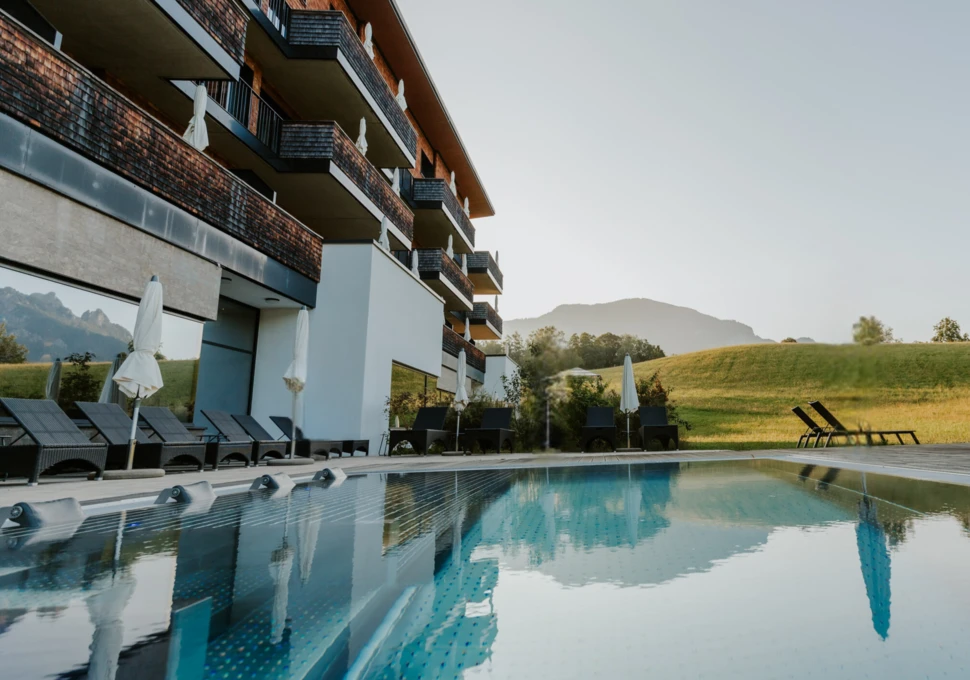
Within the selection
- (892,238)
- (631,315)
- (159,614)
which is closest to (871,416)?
(892,238)

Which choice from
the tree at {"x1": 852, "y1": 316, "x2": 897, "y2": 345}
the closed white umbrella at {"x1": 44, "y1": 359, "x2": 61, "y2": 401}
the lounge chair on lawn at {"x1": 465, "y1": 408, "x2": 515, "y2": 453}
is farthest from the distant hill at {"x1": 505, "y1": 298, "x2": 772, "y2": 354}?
the tree at {"x1": 852, "y1": 316, "x2": 897, "y2": 345}

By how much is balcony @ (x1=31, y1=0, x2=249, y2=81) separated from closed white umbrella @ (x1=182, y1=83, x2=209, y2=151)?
35 cm

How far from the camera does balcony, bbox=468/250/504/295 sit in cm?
2833

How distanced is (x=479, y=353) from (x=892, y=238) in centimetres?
2373

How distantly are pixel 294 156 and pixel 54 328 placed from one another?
6864 millimetres

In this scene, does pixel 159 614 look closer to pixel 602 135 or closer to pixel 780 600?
pixel 780 600

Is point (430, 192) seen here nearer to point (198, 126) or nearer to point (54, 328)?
point (198, 126)

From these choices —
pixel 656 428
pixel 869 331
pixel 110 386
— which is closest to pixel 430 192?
pixel 656 428

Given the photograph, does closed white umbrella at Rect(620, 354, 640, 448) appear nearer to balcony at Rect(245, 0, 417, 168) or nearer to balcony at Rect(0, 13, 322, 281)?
balcony at Rect(0, 13, 322, 281)

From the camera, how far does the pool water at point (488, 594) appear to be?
5.74 feet

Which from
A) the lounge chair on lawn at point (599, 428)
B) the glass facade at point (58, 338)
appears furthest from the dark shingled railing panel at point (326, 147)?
the lounge chair on lawn at point (599, 428)

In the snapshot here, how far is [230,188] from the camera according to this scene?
34.6ft

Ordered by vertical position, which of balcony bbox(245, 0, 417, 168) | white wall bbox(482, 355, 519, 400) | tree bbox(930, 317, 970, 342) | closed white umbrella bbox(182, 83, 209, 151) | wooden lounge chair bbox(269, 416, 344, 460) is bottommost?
wooden lounge chair bbox(269, 416, 344, 460)

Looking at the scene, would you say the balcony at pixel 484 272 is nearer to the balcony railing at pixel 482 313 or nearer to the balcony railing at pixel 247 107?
the balcony railing at pixel 482 313
